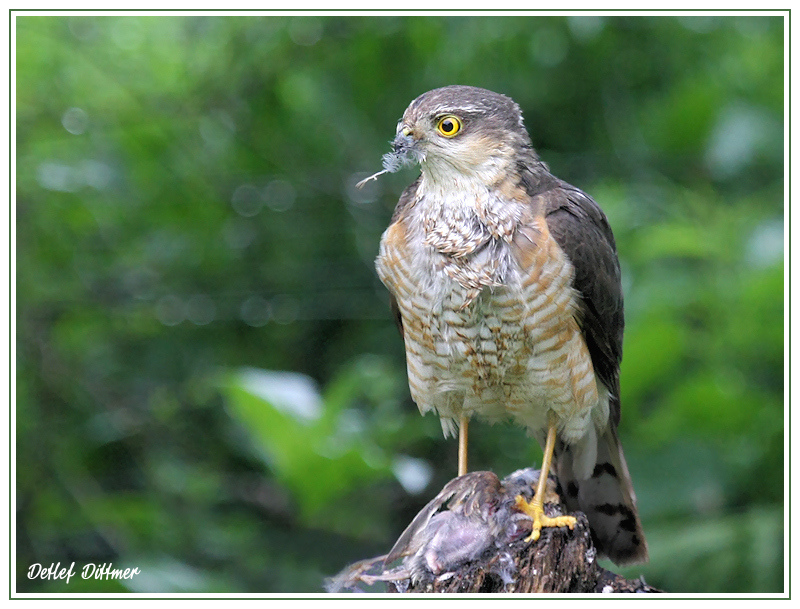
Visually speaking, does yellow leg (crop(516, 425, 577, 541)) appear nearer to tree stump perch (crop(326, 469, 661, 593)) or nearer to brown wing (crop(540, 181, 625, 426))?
tree stump perch (crop(326, 469, 661, 593))

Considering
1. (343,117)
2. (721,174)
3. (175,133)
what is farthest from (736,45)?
(175,133)

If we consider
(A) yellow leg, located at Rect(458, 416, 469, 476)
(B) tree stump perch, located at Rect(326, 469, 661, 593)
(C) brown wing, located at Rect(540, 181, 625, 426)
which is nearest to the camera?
(B) tree stump perch, located at Rect(326, 469, 661, 593)

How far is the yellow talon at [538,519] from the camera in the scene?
2318 mm

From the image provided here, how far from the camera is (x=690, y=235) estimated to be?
3.30 meters

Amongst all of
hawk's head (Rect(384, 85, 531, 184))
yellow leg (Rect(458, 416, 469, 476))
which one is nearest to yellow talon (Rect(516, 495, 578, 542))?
yellow leg (Rect(458, 416, 469, 476))

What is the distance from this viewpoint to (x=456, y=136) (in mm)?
2240

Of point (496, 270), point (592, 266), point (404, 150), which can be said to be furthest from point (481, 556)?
point (404, 150)

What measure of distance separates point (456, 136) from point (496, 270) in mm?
407
